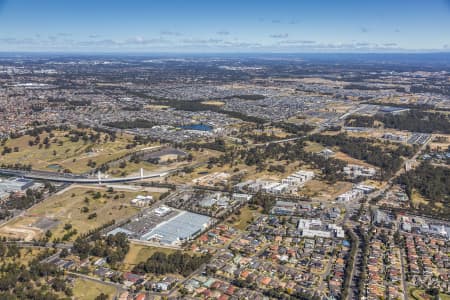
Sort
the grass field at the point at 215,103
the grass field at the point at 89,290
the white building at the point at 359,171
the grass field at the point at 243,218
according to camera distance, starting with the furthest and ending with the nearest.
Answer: the grass field at the point at 215,103, the white building at the point at 359,171, the grass field at the point at 243,218, the grass field at the point at 89,290

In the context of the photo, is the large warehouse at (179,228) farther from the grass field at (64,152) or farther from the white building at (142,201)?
the grass field at (64,152)

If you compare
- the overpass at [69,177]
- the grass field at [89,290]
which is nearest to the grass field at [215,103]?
the overpass at [69,177]

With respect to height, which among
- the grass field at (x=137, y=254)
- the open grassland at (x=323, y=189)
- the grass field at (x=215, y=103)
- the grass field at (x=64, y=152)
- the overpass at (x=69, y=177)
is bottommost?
the grass field at (x=137, y=254)

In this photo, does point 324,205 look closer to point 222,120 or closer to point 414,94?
point 222,120

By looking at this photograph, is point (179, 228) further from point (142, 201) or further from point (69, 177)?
point (69, 177)

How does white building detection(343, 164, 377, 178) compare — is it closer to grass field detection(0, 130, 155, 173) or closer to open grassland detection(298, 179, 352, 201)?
open grassland detection(298, 179, 352, 201)

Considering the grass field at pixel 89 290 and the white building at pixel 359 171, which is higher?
the white building at pixel 359 171

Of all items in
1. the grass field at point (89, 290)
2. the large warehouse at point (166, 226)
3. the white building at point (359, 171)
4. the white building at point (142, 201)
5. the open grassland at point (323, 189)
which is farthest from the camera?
the white building at point (359, 171)

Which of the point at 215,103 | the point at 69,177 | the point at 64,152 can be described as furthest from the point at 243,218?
the point at 215,103
